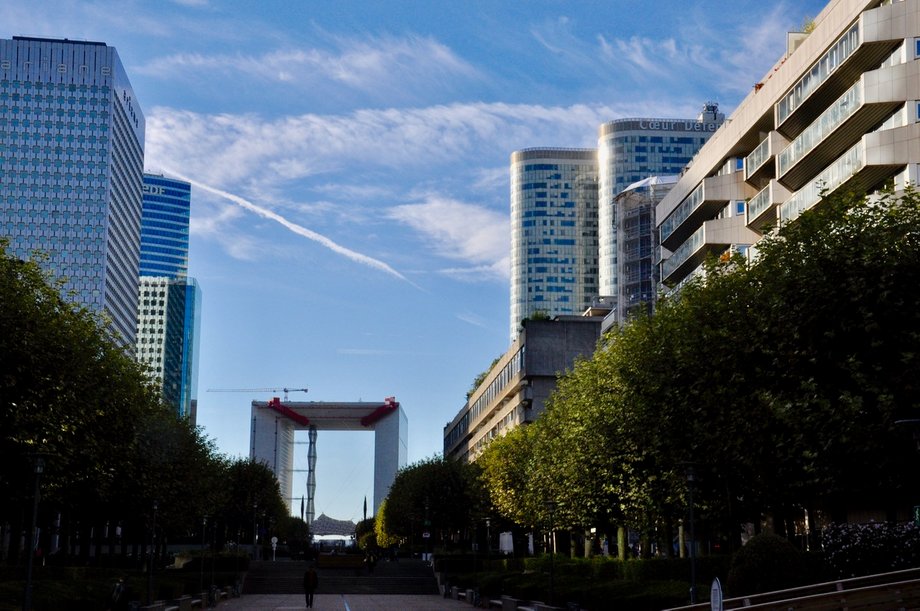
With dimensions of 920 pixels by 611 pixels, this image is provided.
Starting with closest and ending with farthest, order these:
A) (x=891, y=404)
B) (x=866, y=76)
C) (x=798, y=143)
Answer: (x=891, y=404), (x=866, y=76), (x=798, y=143)

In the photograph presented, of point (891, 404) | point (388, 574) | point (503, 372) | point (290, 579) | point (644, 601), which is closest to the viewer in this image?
point (891, 404)

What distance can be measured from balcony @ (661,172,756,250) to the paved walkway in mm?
30002

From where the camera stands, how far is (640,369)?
4647 cm

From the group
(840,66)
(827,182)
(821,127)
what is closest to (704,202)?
(827,182)

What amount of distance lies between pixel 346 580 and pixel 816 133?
4645 cm

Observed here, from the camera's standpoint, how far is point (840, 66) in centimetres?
5706

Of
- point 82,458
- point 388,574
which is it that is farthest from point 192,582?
point 388,574

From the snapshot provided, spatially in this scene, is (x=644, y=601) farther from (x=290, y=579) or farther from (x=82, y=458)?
(x=290, y=579)

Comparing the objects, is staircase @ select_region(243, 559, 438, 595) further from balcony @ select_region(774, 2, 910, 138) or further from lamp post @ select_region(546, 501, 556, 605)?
balcony @ select_region(774, 2, 910, 138)

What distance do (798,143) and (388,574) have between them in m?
48.1

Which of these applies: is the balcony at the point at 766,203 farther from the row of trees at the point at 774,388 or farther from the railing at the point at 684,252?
the row of trees at the point at 774,388

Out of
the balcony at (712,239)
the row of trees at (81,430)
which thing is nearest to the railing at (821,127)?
the balcony at (712,239)

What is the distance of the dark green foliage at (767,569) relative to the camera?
98.1 feet

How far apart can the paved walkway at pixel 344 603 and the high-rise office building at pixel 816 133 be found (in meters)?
24.5
